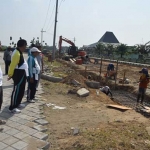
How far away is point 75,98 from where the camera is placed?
7.12 meters

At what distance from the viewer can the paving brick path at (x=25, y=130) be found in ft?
11.2

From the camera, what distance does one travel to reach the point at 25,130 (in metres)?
3.98

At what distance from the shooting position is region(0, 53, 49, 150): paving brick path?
11.2 feet


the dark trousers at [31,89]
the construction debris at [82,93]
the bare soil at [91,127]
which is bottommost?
the bare soil at [91,127]

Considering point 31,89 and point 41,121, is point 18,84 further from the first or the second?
point 31,89

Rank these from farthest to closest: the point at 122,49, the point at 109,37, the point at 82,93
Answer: the point at 109,37 → the point at 122,49 → the point at 82,93

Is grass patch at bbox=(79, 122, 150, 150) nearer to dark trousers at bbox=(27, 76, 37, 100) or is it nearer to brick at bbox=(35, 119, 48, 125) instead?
brick at bbox=(35, 119, 48, 125)

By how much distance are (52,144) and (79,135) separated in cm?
54

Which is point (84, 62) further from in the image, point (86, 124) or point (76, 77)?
point (86, 124)

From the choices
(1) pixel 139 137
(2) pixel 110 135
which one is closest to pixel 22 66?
(2) pixel 110 135

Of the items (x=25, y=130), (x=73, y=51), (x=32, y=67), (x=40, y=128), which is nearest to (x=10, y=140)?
(x=25, y=130)

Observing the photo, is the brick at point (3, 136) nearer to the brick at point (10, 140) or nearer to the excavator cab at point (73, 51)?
the brick at point (10, 140)

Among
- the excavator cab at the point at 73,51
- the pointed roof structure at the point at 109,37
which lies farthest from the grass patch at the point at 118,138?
the pointed roof structure at the point at 109,37

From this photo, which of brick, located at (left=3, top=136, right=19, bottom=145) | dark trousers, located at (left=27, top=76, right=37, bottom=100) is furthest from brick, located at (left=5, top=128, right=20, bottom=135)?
dark trousers, located at (left=27, top=76, right=37, bottom=100)
